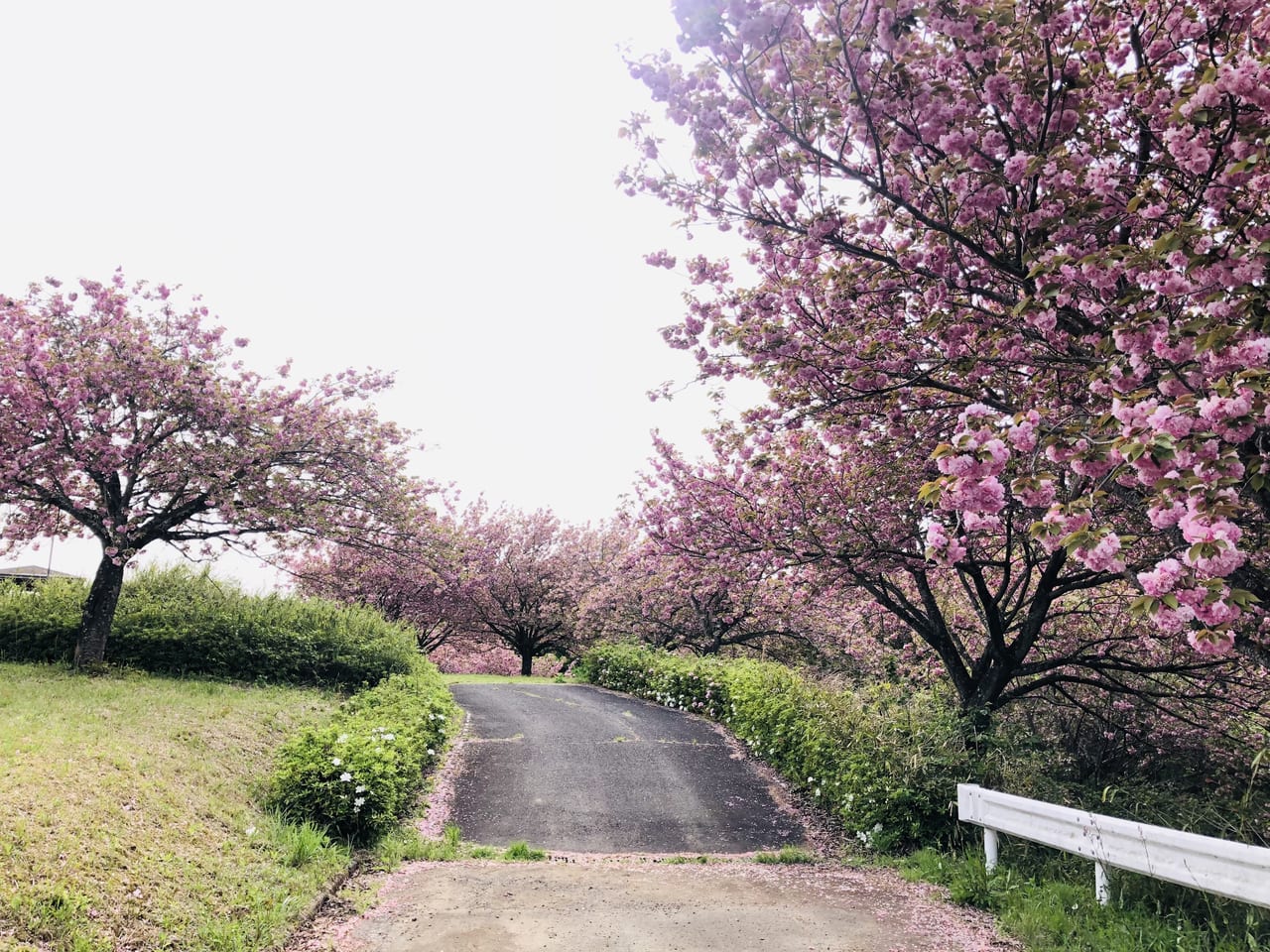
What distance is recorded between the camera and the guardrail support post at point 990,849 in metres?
5.59

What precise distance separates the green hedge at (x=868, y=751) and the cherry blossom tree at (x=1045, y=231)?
270 centimetres

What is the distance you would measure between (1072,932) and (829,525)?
13.9 ft

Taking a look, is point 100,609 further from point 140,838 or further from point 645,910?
point 645,910

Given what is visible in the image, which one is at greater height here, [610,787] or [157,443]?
[157,443]

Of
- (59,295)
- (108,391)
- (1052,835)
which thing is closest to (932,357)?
(1052,835)

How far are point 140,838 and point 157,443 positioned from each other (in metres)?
7.40

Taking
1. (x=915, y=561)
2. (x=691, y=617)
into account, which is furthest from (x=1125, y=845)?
(x=691, y=617)

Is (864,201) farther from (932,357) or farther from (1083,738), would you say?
(1083,738)

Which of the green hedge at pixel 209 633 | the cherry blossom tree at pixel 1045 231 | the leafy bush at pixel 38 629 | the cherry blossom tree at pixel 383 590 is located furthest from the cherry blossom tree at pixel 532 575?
the cherry blossom tree at pixel 1045 231

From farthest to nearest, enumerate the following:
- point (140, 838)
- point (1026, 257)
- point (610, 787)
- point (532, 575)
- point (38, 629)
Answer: point (532, 575) → point (38, 629) → point (610, 787) → point (140, 838) → point (1026, 257)

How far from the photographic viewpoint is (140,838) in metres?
5.00

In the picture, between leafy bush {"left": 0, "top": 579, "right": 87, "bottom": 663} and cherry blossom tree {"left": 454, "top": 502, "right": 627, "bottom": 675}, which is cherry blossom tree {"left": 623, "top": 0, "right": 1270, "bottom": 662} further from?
cherry blossom tree {"left": 454, "top": 502, "right": 627, "bottom": 675}

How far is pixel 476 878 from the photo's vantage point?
5.74 meters

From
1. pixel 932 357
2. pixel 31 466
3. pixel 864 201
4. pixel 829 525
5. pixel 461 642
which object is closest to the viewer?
pixel 864 201
